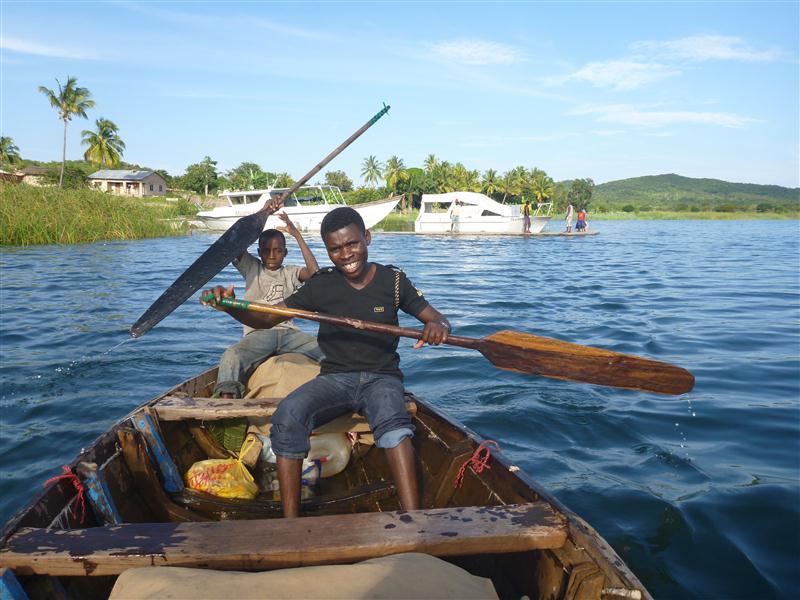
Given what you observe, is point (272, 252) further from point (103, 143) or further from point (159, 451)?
point (103, 143)

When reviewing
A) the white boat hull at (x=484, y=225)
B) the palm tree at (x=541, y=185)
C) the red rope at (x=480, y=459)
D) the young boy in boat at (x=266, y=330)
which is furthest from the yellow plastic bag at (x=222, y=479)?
the palm tree at (x=541, y=185)

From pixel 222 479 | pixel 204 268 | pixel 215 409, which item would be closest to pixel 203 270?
pixel 204 268

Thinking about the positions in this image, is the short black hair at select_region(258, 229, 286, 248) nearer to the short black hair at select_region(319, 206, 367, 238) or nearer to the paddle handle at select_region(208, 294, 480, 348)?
the paddle handle at select_region(208, 294, 480, 348)

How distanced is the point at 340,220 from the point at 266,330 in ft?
6.25

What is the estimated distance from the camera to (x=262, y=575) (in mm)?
1740

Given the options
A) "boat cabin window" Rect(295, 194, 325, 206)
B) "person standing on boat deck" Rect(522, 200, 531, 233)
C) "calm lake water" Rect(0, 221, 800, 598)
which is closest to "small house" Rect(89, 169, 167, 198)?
"boat cabin window" Rect(295, 194, 325, 206)

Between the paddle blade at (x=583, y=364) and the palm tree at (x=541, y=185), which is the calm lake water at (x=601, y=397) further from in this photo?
the palm tree at (x=541, y=185)

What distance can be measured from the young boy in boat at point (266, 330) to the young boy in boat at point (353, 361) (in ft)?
3.33

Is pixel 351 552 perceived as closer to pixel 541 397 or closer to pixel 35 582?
pixel 35 582

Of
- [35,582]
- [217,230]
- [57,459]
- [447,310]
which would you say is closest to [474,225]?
[217,230]

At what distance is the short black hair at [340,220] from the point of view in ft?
10.4

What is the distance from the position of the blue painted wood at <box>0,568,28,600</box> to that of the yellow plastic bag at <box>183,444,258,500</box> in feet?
5.25

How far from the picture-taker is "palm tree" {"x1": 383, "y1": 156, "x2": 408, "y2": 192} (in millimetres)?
74250

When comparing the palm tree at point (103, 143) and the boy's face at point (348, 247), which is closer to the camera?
the boy's face at point (348, 247)
